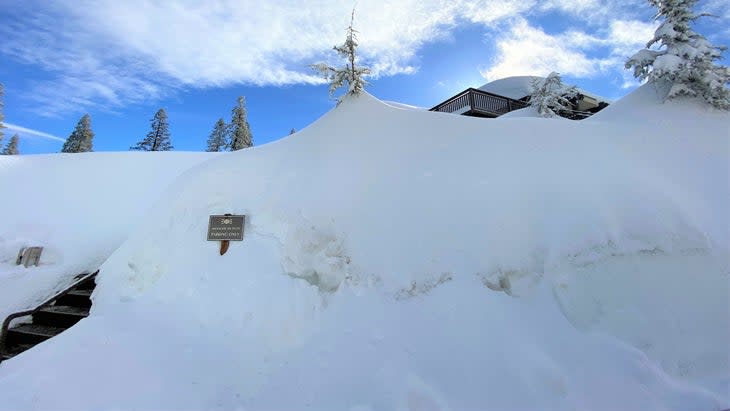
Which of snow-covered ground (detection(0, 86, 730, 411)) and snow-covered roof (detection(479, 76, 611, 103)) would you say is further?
snow-covered roof (detection(479, 76, 611, 103))

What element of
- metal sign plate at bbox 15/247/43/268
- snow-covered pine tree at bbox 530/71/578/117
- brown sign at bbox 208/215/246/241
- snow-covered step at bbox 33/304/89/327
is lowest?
snow-covered step at bbox 33/304/89/327

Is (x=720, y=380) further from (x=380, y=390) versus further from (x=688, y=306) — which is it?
(x=380, y=390)

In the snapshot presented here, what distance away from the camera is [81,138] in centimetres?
3575

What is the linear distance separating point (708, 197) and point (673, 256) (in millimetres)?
1778

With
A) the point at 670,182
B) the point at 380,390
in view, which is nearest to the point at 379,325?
the point at 380,390

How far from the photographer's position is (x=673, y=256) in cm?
457

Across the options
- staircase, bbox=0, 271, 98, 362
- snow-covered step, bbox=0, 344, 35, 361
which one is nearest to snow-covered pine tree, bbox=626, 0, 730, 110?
staircase, bbox=0, 271, 98, 362

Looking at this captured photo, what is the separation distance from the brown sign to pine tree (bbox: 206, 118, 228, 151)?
34.3 meters

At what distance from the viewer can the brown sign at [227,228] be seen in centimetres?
563

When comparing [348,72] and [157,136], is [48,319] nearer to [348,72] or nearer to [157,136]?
[348,72]

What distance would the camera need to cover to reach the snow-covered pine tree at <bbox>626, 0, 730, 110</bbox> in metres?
7.41

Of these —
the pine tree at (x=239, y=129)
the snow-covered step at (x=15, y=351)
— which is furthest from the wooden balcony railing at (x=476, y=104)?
the pine tree at (x=239, y=129)

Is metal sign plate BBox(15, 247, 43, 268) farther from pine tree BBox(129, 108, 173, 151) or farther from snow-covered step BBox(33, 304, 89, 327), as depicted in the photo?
pine tree BBox(129, 108, 173, 151)

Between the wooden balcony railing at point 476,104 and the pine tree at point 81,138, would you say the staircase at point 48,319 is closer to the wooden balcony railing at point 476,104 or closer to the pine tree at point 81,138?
the wooden balcony railing at point 476,104
